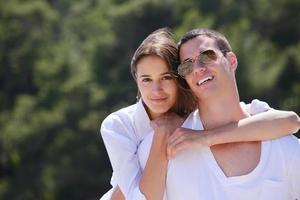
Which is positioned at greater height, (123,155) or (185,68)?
(185,68)

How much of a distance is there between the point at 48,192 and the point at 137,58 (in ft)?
49.1

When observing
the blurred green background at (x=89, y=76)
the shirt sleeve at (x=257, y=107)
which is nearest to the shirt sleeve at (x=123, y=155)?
the shirt sleeve at (x=257, y=107)

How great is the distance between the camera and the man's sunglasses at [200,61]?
2094mm

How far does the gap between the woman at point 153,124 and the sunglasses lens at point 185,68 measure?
0.51 ft

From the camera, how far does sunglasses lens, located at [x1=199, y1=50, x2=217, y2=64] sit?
6.87ft

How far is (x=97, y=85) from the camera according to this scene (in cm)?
1755

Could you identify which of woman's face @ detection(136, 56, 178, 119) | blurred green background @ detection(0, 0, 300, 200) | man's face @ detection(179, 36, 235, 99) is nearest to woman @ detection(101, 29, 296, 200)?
woman's face @ detection(136, 56, 178, 119)

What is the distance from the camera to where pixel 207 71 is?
209 cm

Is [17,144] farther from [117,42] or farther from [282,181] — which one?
[282,181]

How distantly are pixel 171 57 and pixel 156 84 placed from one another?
106 millimetres

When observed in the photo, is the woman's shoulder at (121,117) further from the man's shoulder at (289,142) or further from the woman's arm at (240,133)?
the man's shoulder at (289,142)

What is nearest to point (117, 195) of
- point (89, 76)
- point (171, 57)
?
point (171, 57)

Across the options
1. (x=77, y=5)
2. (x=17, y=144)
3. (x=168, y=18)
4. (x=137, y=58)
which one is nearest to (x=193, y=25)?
(x=168, y=18)

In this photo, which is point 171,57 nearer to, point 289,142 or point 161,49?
point 161,49
